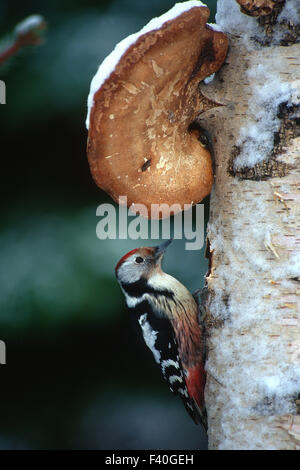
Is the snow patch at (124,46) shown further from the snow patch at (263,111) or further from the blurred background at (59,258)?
the blurred background at (59,258)

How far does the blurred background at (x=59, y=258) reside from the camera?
8.12 ft

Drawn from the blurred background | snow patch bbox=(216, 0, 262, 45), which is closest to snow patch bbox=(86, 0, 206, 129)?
snow patch bbox=(216, 0, 262, 45)

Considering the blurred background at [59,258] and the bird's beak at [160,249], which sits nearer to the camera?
the blurred background at [59,258]

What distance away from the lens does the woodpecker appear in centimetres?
257

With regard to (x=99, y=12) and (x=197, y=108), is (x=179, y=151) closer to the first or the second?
(x=197, y=108)

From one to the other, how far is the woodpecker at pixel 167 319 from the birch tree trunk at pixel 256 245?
31.2 inches

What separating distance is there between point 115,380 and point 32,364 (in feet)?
1.48

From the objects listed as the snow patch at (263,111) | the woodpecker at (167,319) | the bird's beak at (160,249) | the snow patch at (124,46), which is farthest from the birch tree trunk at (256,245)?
the bird's beak at (160,249)

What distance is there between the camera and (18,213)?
8.69 ft

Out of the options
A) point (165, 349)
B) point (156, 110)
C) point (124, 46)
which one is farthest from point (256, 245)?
point (165, 349)

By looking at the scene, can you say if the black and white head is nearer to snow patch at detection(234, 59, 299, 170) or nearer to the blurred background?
the blurred background

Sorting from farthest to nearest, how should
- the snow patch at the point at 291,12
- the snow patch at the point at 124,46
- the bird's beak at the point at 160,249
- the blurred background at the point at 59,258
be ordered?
the bird's beak at the point at 160,249, the blurred background at the point at 59,258, the snow patch at the point at 291,12, the snow patch at the point at 124,46
